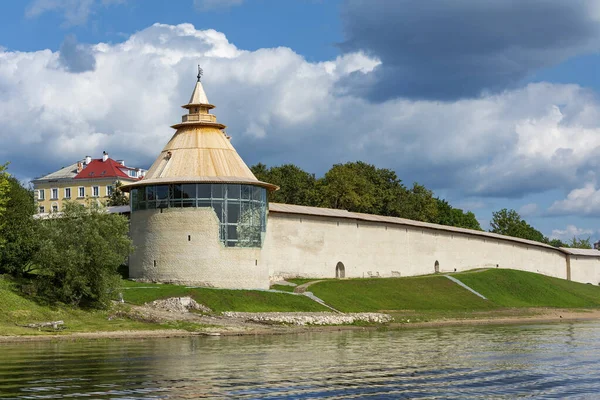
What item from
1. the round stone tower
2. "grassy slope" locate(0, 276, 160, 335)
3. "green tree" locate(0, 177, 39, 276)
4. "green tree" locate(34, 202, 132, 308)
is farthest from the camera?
the round stone tower

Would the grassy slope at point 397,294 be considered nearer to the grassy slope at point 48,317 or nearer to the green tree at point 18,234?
the grassy slope at point 48,317

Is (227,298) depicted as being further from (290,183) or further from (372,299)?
(290,183)

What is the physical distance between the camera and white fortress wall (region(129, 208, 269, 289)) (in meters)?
47.8

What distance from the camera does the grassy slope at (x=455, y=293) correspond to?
49938 mm

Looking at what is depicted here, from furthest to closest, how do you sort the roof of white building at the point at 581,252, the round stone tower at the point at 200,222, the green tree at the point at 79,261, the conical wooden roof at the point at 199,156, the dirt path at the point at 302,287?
the roof of white building at the point at 581,252
the dirt path at the point at 302,287
the conical wooden roof at the point at 199,156
the round stone tower at the point at 200,222
the green tree at the point at 79,261

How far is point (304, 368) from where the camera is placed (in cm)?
2330

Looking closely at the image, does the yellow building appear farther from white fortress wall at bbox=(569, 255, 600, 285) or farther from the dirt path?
the dirt path

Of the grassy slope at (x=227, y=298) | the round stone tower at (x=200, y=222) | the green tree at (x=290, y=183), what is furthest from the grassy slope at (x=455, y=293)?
the green tree at (x=290, y=183)

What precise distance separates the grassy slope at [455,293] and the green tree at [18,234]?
15.8 m

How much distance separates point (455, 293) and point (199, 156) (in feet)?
65.7

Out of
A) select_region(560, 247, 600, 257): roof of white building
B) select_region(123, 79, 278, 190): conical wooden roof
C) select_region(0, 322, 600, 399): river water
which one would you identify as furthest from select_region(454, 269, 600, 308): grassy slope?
select_region(0, 322, 600, 399): river water

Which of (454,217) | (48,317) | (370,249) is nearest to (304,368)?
(48,317)

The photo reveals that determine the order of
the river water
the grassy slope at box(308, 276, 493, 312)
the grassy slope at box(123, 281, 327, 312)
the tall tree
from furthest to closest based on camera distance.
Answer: the tall tree < the grassy slope at box(308, 276, 493, 312) < the grassy slope at box(123, 281, 327, 312) < the river water

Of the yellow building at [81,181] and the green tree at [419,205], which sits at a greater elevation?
the yellow building at [81,181]
